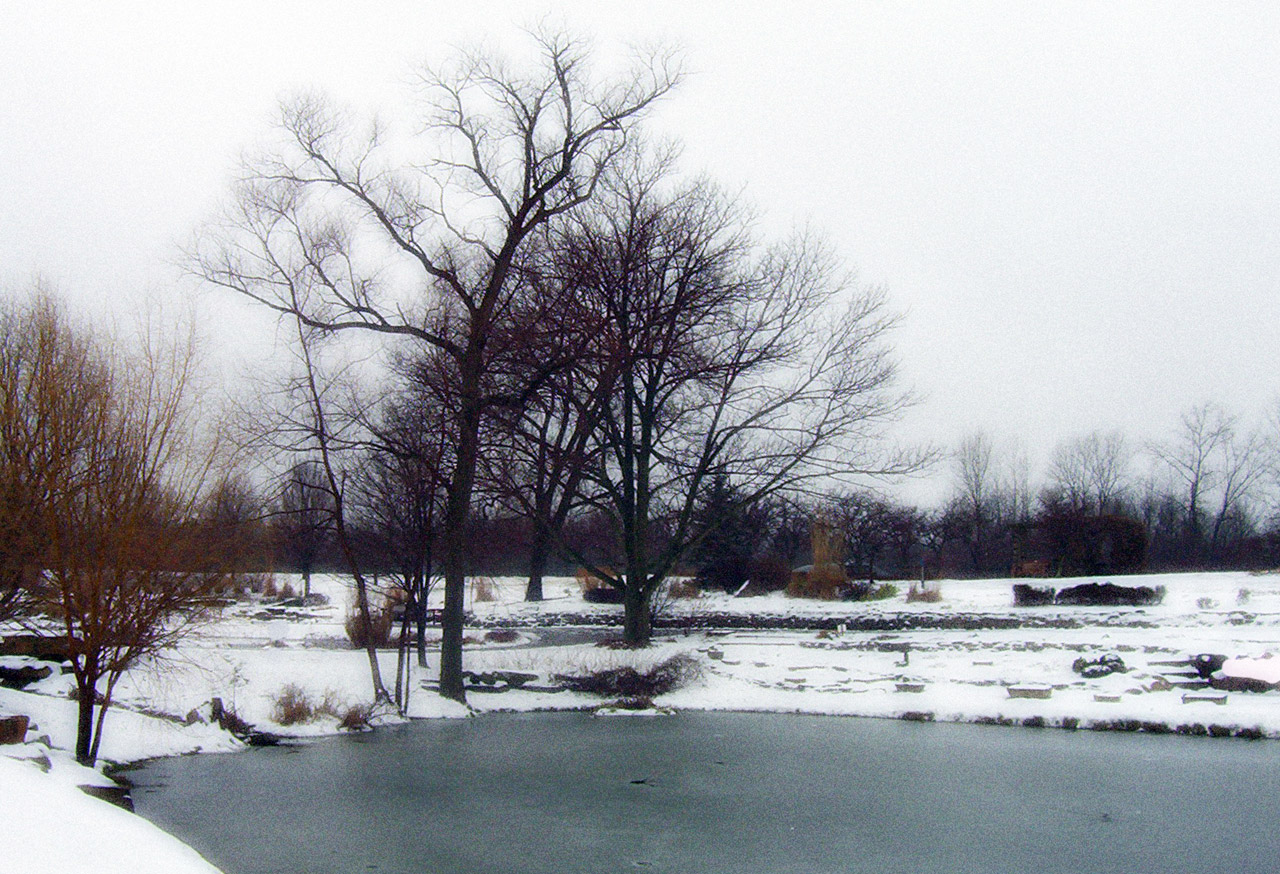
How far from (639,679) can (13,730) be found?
40.2 feet

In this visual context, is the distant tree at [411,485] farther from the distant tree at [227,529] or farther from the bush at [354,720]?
the distant tree at [227,529]

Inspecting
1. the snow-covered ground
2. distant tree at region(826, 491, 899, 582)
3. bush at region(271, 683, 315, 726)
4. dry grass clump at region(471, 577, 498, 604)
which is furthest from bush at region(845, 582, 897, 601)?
bush at region(271, 683, 315, 726)

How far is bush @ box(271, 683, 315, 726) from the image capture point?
56.4ft

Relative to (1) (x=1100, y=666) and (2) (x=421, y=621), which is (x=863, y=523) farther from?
(2) (x=421, y=621)

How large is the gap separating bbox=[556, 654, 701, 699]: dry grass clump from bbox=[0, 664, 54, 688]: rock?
31.1 feet

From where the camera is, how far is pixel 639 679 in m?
21.0

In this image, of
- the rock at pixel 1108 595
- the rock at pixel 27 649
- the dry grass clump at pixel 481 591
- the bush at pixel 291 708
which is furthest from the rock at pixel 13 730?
the dry grass clump at pixel 481 591

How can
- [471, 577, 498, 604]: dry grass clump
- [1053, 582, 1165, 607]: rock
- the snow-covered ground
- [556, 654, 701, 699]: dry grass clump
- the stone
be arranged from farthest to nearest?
[471, 577, 498, 604]: dry grass clump < [1053, 582, 1165, 607]: rock < [556, 654, 701, 699]: dry grass clump < the stone < the snow-covered ground

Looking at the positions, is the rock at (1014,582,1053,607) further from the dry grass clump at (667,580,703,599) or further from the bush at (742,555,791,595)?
the bush at (742,555,791,595)

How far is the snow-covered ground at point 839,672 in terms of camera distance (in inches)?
625

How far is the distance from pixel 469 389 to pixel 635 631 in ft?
26.8

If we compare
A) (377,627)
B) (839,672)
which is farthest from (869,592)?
(377,627)

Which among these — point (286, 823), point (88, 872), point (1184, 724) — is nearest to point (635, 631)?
point (1184, 724)

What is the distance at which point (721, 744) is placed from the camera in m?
16.1
